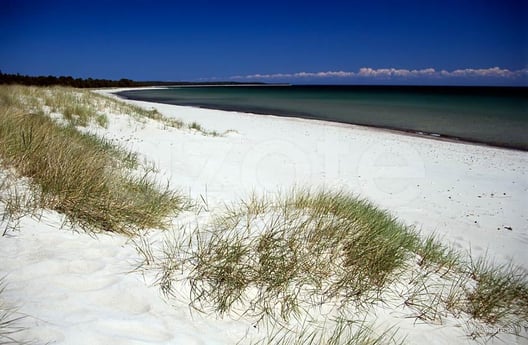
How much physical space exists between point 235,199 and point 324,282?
8.51 feet

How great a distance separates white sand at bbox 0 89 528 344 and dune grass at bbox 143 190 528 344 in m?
0.18

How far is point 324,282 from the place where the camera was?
A: 270cm

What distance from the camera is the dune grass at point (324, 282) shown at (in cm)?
235

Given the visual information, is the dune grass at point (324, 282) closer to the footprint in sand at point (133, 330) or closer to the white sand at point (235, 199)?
the white sand at point (235, 199)

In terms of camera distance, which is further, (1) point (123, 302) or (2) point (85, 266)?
(2) point (85, 266)

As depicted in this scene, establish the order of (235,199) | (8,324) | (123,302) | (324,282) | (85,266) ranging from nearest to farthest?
(8,324) < (123,302) < (85,266) < (324,282) < (235,199)

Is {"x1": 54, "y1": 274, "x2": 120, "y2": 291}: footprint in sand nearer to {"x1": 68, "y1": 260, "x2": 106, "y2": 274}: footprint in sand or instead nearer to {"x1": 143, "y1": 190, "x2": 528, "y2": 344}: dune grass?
{"x1": 68, "y1": 260, "x2": 106, "y2": 274}: footprint in sand

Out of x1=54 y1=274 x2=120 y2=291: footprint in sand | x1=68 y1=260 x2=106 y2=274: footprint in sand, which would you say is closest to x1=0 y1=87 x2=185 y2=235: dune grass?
x1=68 y1=260 x2=106 y2=274: footprint in sand

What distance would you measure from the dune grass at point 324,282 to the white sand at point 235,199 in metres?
0.18

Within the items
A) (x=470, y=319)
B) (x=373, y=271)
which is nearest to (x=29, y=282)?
(x=373, y=271)

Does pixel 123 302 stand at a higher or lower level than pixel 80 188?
lower

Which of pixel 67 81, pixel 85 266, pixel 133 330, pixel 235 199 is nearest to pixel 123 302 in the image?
pixel 133 330

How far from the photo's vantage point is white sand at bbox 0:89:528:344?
200 cm

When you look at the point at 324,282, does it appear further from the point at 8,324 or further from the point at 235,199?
the point at 235,199
